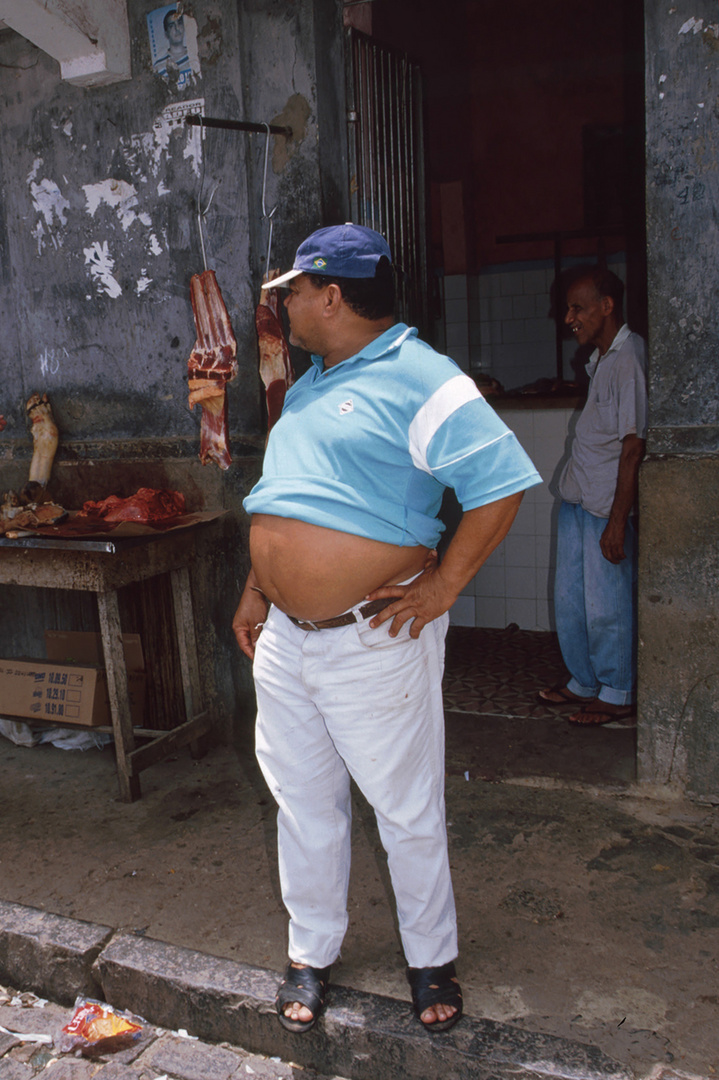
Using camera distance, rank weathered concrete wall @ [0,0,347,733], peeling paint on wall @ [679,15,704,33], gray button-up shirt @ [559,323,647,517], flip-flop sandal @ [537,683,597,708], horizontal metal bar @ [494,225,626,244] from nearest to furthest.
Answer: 1. peeling paint on wall @ [679,15,704,33]
2. weathered concrete wall @ [0,0,347,733]
3. gray button-up shirt @ [559,323,647,517]
4. flip-flop sandal @ [537,683,597,708]
5. horizontal metal bar @ [494,225,626,244]

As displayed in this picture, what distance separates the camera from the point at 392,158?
4.68 m

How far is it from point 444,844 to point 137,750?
208 cm

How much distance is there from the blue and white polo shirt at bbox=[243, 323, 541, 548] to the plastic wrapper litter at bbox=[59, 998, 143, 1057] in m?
1.78

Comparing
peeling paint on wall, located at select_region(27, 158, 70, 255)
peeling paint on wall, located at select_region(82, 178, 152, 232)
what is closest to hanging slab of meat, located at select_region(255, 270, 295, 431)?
peeling paint on wall, located at select_region(82, 178, 152, 232)

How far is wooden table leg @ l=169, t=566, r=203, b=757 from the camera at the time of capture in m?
4.44

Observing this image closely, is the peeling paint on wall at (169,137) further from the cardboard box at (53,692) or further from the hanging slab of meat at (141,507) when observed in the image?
the cardboard box at (53,692)

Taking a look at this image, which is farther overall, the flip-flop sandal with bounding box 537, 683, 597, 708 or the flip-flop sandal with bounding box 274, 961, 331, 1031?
the flip-flop sandal with bounding box 537, 683, 597, 708

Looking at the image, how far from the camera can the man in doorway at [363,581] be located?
224 centimetres

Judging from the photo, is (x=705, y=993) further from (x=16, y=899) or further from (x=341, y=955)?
(x=16, y=899)

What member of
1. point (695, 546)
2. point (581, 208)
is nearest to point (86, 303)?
point (695, 546)

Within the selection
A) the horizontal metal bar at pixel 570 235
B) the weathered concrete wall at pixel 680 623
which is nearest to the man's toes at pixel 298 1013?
the weathered concrete wall at pixel 680 623

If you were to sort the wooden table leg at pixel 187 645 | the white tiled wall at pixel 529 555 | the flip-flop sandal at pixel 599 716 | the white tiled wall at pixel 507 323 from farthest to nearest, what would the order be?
the white tiled wall at pixel 507 323
the white tiled wall at pixel 529 555
the flip-flop sandal at pixel 599 716
the wooden table leg at pixel 187 645

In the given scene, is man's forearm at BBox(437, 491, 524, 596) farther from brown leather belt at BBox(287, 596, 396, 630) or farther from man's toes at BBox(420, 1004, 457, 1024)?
man's toes at BBox(420, 1004, 457, 1024)

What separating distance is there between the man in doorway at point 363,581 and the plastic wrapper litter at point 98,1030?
593 mm
